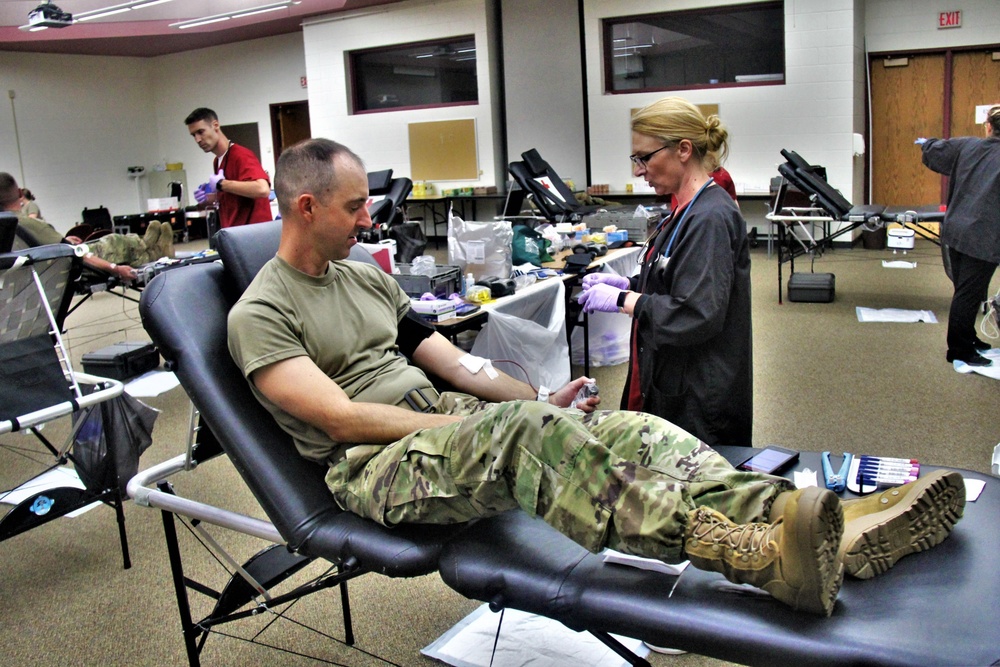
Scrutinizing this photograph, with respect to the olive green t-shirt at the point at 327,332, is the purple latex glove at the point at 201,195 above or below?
above

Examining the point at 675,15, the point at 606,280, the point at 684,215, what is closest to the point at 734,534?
the point at 684,215

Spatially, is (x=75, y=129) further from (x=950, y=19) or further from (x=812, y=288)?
(x=950, y=19)

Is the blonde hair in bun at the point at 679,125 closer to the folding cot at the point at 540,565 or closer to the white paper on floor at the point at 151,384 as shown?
the folding cot at the point at 540,565

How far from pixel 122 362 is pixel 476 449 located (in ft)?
13.2

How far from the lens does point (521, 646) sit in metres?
2.10

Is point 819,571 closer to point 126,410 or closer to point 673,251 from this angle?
point 673,251

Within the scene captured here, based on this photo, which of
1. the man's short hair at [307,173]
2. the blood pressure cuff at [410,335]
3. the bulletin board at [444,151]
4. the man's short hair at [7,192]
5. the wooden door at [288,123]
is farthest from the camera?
the wooden door at [288,123]

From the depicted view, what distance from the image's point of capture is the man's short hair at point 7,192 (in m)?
4.55

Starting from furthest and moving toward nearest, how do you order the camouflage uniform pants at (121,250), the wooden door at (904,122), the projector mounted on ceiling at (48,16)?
1. the wooden door at (904,122)
2. the projector mounted on ceiling at (48,16)
3. the camouflage uniform pants at (121,250)

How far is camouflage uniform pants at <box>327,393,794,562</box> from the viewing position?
4.47 ft

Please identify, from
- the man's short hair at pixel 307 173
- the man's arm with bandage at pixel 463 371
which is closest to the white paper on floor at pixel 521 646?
the man's arm with bandage at pixel 463 371

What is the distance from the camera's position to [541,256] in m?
4.46

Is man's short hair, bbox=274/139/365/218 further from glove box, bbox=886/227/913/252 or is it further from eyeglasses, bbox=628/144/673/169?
glove box, bbox=886/227/913/252

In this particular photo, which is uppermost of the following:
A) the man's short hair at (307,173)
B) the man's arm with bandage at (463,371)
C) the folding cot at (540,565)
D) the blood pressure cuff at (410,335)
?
the man's short hair at (307,173)
